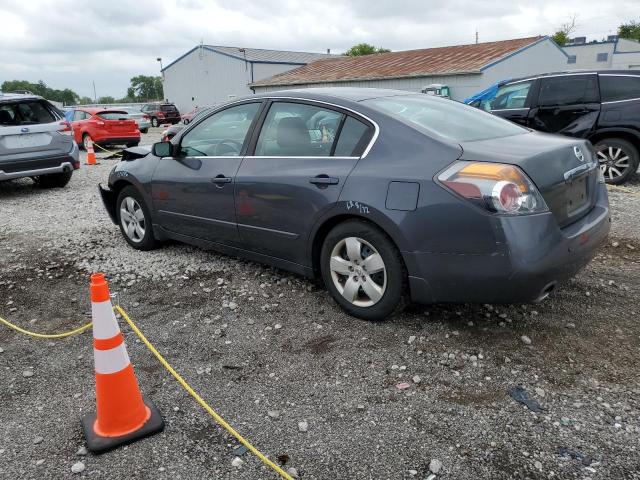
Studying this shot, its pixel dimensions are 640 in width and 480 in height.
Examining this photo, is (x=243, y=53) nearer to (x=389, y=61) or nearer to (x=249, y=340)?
(x=389, y=61)

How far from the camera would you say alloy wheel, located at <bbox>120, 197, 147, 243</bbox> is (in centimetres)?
539

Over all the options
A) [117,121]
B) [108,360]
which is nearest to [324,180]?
[108,360]

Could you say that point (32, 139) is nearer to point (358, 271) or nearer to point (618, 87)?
point (358, 271)

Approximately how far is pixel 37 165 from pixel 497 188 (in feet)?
26.6

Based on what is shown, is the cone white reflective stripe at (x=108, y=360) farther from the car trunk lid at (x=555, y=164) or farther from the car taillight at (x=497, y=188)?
the car trunk lid at (x=555, y=164)

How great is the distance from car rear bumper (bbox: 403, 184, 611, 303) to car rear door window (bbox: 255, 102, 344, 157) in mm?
1086

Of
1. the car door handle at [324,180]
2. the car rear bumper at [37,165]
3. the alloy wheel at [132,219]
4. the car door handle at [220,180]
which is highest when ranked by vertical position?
the car door handle at [324,180]

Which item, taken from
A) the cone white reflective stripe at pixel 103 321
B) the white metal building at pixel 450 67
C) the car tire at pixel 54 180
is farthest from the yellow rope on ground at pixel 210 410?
the white metal building at pixel 450 67

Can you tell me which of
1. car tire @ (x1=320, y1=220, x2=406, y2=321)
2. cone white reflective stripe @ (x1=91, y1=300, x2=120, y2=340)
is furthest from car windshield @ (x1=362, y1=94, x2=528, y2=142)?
cone white reflective stripe @ (x1=91, y1=300, x2=120, y2=340)

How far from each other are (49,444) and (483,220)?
2511mm

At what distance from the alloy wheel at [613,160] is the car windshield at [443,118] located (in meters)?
4.79

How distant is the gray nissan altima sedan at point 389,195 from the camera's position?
2967 mm

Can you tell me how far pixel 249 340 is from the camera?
354 centimetres

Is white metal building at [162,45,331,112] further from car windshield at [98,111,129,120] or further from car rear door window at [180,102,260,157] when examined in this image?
car rear door window at [180,102,260,157]
